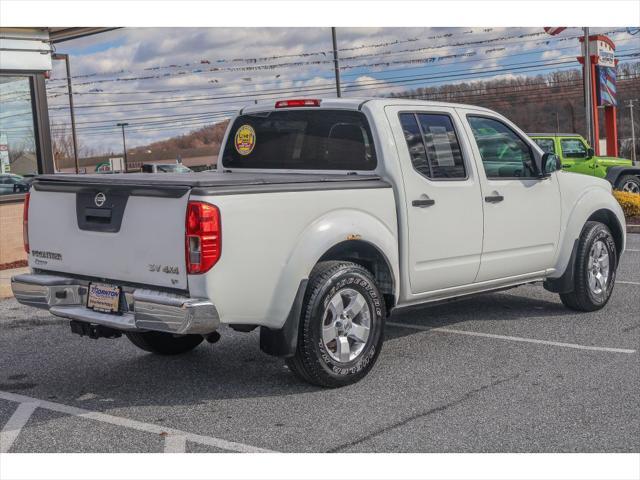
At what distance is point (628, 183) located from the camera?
68.7 ft

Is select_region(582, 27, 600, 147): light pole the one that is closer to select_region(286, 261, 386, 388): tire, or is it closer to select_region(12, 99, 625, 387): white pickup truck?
select_region(12, 99, 625, 387): white pickup truck

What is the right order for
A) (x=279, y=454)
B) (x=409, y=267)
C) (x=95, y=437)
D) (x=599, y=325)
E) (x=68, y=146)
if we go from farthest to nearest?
(x=68, y=146)
(x=599, y=325)
(x=409, y=267)
(x=95, y=437)
(x=279, y=454)

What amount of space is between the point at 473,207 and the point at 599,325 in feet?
5.85

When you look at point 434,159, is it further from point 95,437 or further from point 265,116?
point 95,437

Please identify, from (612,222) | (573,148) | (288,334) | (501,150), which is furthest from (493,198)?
(573,148)

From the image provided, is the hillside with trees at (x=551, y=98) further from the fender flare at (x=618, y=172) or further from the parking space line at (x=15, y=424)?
the parking space line at (x=15, y=424)

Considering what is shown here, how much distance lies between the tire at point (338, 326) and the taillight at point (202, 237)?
84 cm

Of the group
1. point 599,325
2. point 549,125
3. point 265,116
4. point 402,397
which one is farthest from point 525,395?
point 549,125

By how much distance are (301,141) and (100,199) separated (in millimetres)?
1876

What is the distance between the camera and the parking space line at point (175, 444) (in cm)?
456

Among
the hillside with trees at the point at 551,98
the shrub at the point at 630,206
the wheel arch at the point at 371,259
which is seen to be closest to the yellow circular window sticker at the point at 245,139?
the wheel arch at the point at 371,259

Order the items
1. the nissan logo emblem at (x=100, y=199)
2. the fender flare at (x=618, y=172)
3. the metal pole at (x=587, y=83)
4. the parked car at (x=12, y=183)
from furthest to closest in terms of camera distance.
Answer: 1. the metal pole at (x=587, y=83)
2. the fender flare at (x=618, y=172)
3. the parked car at (x=12, y=183)
4. the nissan logo emblem at (x=100, y=199)

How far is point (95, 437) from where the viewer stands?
481 centimetres

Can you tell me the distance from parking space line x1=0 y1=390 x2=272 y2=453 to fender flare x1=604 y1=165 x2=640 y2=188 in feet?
Answer: 56.2
